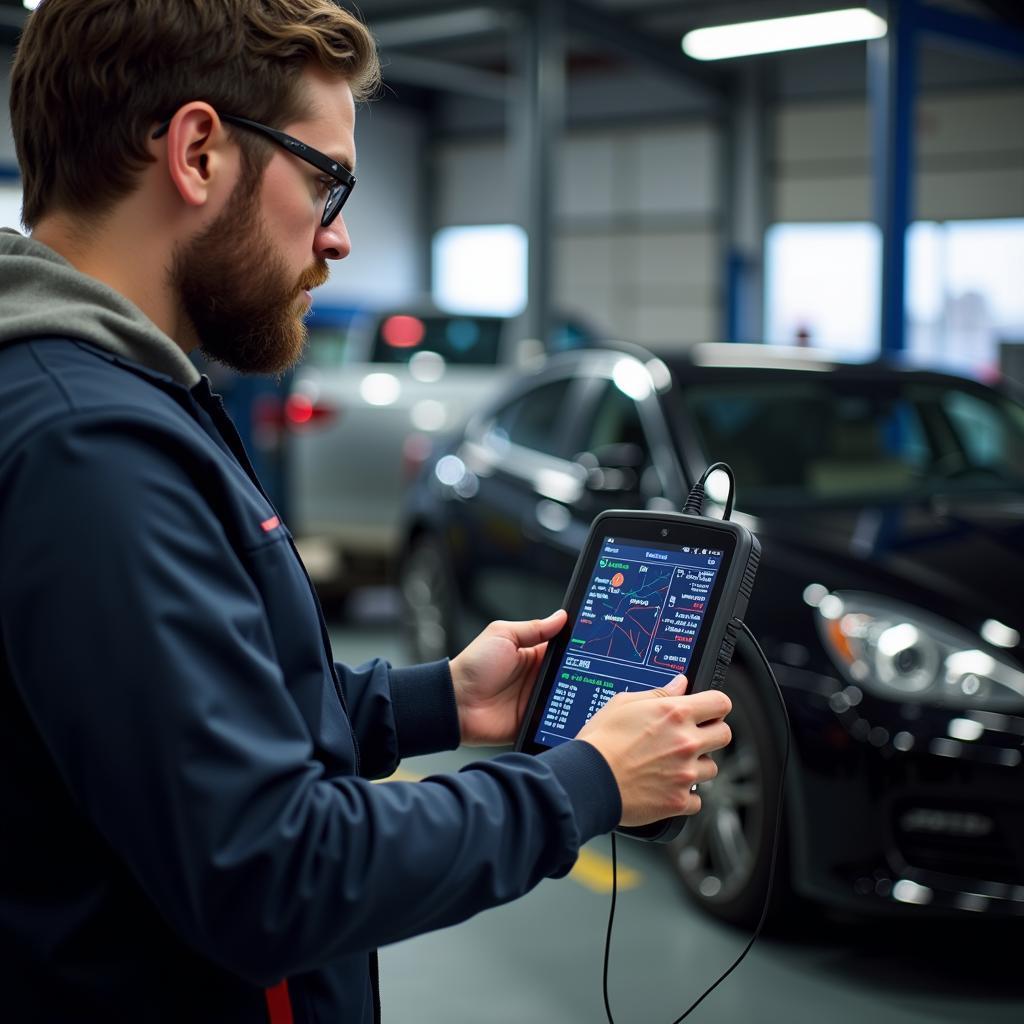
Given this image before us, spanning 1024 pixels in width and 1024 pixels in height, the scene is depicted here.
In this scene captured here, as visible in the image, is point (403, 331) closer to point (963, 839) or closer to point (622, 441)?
point (622, 441)

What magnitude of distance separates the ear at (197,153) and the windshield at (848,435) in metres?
2.64

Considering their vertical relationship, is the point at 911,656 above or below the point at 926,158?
below

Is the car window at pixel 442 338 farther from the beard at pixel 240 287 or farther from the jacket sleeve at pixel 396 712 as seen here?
the beard at pixel 240 287

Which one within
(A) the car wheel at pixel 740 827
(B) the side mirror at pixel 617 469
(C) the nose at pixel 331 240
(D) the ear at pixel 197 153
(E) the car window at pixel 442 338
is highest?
(E) the car window at pixel 442 338

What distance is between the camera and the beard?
3.94ft

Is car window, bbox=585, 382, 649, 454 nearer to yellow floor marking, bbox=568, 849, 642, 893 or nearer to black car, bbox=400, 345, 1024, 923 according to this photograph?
black car, bbox=400, 345, 1024, 923

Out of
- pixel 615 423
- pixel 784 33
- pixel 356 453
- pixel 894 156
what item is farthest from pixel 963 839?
pixel 784 33

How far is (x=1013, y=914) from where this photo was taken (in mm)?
2725

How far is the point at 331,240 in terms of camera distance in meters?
1.33

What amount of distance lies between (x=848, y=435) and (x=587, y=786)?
3042mm

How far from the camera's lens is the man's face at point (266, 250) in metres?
1.21

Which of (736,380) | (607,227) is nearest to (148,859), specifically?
(736,380)

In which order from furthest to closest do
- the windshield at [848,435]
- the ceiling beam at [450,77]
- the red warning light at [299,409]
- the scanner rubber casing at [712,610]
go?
the ceiling beam at [450,77]
the red warning light at [299,409]
the windshield at [848,435]
the scanner rubber casing at [712,610]

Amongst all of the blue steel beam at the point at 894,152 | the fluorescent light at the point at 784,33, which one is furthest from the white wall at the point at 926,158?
the blue steel beam at the point at 894,152
